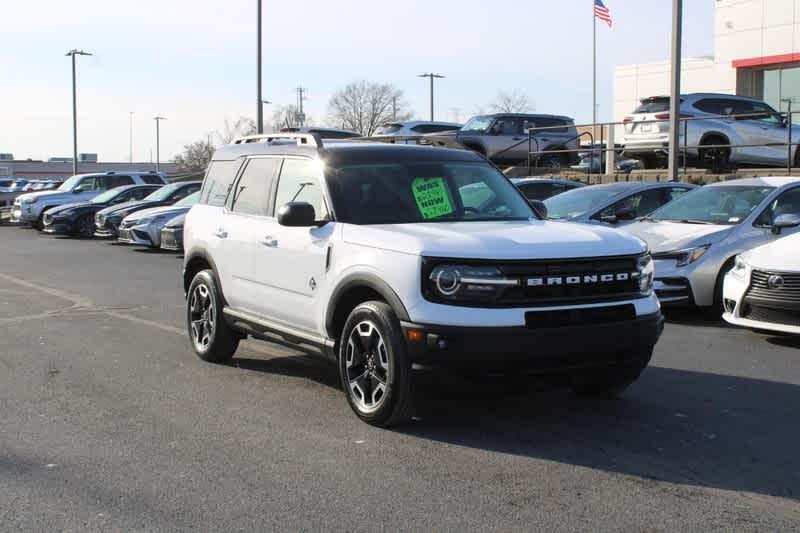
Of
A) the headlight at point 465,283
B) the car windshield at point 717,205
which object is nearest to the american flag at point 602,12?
the car windshield at point 717,205

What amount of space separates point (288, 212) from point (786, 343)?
5206 millimetres

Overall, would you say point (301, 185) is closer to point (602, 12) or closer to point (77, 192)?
point (77, 192)

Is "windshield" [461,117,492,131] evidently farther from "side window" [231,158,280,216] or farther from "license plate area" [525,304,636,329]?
"license plate area" [525,304,636,329]

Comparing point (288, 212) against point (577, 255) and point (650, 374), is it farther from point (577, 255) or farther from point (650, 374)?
point (650, 374)

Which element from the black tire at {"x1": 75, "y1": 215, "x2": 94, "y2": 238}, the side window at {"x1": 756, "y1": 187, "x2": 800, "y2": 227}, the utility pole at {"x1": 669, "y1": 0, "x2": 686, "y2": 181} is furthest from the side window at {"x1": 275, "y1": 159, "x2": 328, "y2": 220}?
the black tire at {"x1": 75, "y1": 215, "x2": 94, "y2": 238}

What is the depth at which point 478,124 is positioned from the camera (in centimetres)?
2627

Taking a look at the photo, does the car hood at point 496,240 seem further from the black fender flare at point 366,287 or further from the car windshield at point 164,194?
the car windshield at point 164,194

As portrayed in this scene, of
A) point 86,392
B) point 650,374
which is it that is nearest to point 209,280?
point 86,392

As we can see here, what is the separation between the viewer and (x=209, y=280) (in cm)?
809

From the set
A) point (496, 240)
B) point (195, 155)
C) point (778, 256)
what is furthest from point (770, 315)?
point (195, 155)

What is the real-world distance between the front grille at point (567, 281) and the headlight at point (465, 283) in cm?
3

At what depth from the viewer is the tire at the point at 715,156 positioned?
19938 mm

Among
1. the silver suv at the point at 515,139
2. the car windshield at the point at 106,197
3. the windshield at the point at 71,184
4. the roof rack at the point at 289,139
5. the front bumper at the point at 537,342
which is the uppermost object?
the silver suv at the point at 515,139

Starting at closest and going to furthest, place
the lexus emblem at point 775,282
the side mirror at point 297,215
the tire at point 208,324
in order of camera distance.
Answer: the side mirror at point 297,215, the tire at point 208,324, the lexus emblem at point 775,282
